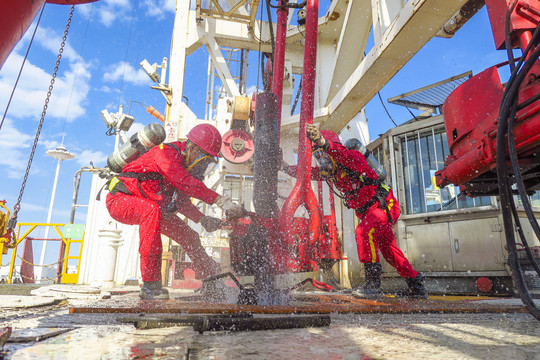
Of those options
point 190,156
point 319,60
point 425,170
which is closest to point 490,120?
point 190,156

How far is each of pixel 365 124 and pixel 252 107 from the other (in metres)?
2.59

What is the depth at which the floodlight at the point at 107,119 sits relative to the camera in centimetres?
922

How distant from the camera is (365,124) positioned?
6676 millimetres

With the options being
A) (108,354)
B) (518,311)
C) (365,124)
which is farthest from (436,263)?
(108,354)

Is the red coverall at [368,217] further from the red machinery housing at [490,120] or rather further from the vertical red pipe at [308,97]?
the red machinery housing at [490,120]

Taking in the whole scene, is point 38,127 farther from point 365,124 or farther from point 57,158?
point 57,158

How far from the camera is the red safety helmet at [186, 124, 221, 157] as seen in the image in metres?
3.79

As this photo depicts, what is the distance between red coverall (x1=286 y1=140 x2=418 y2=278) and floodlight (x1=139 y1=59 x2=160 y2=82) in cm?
368

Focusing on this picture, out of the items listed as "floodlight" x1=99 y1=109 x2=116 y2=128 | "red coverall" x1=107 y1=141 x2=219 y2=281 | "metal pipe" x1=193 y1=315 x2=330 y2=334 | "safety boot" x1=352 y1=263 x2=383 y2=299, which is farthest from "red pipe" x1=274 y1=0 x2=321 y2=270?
"floodlight" x1=99 y1=109 x2=116 y2=128

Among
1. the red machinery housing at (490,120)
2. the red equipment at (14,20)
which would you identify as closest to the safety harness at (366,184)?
the red machinery housing at (490,120)

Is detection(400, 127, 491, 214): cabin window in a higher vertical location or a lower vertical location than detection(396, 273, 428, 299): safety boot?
higher

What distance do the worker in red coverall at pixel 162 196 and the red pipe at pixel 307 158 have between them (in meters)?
0.61

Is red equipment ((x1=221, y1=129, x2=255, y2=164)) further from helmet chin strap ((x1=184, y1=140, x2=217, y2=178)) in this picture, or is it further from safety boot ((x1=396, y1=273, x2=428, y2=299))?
safety boot ((x1=396, y1=273, x2=428, y2=299))

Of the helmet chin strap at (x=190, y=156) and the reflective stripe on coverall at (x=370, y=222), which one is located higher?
the helmet chin strap at (x=190, y=156)
